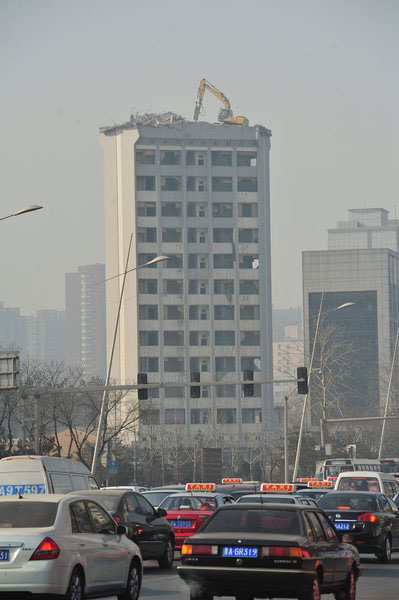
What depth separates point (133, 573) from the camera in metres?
16.9

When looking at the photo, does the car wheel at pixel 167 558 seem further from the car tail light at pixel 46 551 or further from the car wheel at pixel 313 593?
the car tail light at pixel 46 551

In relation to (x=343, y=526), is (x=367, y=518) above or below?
above

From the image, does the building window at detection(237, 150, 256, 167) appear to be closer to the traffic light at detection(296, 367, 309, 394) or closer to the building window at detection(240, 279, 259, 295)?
the building window at detection(240, 279, 259, 295)

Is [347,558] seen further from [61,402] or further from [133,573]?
[61,402]

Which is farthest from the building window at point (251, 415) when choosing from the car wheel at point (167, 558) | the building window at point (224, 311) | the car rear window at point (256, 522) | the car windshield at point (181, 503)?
the car rear window at point (256, 522)

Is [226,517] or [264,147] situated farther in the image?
[264,147]

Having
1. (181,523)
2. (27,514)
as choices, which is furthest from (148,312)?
(27,514)

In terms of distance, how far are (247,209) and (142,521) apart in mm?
132333

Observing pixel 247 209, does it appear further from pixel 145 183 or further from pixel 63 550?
pixel 63 550

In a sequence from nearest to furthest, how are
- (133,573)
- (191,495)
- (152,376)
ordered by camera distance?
(133,573)
(191,495)
(152,376)

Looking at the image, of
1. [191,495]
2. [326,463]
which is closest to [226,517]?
[191,495]

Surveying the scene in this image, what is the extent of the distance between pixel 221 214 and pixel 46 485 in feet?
424

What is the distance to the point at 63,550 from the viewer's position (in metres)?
14.5

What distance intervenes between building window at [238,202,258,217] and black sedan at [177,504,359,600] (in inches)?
5476
